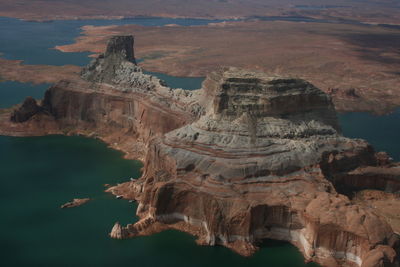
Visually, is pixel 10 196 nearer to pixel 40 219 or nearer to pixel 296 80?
pixel 40 219

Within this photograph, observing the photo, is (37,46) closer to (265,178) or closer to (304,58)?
(304,58)

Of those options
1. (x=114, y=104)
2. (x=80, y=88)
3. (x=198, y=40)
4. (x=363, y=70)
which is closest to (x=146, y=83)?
(x=114, y=104)

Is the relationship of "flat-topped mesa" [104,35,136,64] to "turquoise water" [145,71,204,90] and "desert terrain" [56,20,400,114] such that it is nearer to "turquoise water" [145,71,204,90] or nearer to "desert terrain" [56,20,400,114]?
"turquoise water" [145,71,204,90]

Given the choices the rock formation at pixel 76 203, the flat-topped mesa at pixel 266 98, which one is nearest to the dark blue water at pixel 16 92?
the rock formation at pixel 76 203

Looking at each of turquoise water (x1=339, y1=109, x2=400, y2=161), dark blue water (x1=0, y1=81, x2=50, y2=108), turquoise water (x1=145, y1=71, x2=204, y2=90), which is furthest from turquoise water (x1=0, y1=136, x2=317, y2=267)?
turquoise water (x1=145, y1=71, x2=204, y2=90)

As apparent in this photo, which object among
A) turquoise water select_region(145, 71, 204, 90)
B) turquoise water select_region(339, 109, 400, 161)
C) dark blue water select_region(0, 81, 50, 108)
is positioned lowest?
dark blue water select_region(0, 81, 50, 108)

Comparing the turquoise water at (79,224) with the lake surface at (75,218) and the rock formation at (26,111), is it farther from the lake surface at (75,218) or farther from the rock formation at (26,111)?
the rock formation at (26,111)
